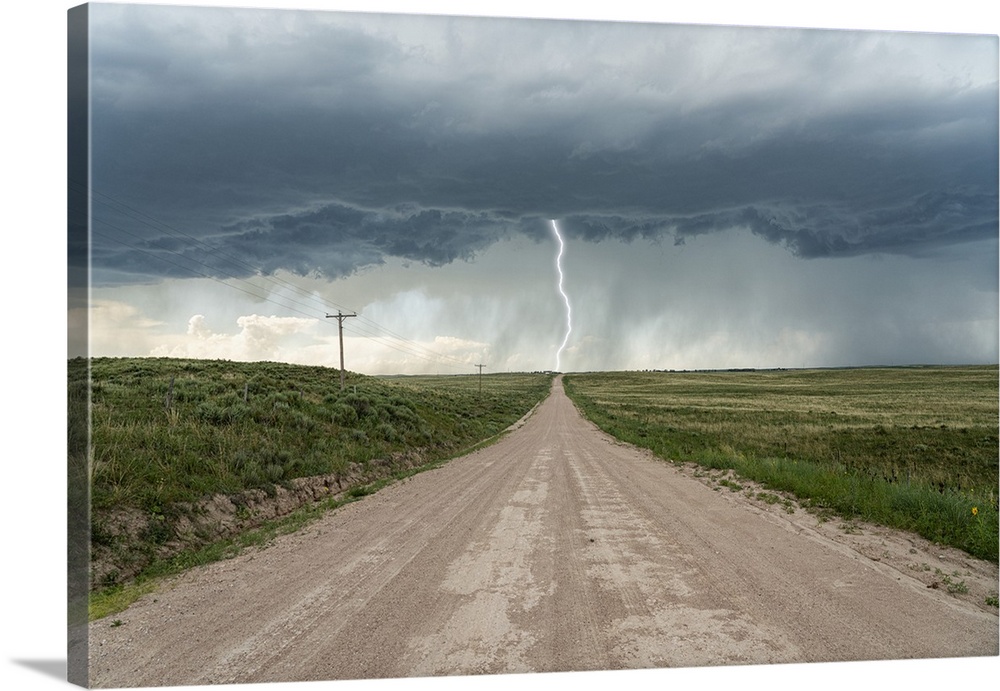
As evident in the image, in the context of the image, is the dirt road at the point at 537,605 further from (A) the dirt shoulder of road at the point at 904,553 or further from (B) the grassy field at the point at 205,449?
(B) the grassy field at the point at 205,449

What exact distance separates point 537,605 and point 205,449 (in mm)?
8690

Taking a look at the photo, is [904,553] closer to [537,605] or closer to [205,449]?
[537,605]

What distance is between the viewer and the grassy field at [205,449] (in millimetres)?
7910

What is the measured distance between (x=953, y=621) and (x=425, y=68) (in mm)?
8481

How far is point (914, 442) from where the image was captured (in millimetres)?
23984

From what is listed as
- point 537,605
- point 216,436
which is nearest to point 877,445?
point 537,605

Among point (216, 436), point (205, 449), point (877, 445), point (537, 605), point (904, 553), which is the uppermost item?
point (216, 436)

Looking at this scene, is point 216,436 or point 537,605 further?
point 216,436

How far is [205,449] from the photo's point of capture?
37.4ft

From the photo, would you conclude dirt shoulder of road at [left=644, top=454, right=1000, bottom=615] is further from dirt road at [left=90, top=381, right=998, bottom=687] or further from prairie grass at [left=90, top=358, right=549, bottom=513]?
prairie grass at [left=90, top=358, right=549, bottom=513]

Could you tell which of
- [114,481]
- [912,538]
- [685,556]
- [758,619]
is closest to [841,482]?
[912,538]

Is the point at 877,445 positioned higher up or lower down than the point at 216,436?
lower down

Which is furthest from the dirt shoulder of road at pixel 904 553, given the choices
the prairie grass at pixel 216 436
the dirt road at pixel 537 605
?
the prairie grass at pixel 216 436

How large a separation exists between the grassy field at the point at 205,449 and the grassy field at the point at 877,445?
9.77 meters
